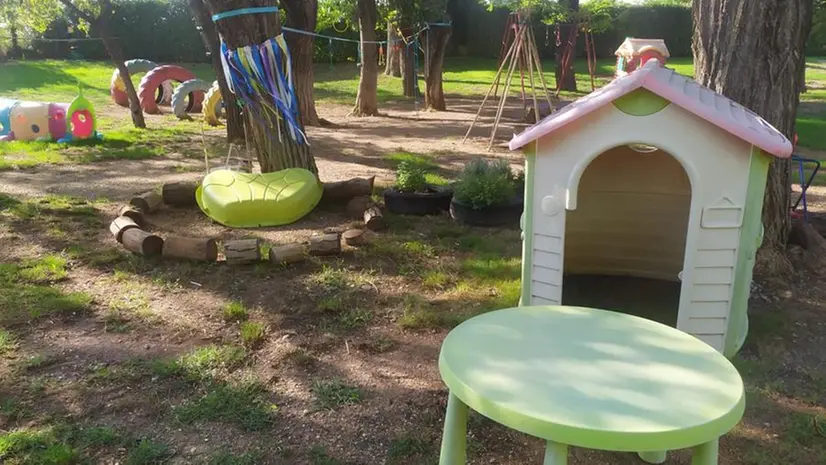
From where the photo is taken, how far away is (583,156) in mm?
2990

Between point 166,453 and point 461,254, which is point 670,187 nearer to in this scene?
point 461,254

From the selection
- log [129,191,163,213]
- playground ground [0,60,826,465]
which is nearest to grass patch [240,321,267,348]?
playground ground [0,60,826,465]

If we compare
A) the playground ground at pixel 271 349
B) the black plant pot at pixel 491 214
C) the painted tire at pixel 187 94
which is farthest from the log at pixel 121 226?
the painted tire at pixel 187 94

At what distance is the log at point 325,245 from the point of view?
4562mm

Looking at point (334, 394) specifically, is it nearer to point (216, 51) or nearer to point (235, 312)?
point (235, 312)

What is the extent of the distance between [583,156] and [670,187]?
1189mm

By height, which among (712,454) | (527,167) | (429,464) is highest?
(527,167)

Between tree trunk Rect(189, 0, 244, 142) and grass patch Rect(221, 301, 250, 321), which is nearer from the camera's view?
grass patch Rect(221, 301, 250, 321)

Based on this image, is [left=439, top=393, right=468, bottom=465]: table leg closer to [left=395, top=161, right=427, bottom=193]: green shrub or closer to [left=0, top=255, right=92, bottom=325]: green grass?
[left=0, top=255, right=92, bottom=325]: green grass

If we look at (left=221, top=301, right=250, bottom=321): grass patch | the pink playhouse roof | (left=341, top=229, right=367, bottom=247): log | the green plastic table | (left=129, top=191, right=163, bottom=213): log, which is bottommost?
(left=221, top=301, right=250, bottom=321): grass patch

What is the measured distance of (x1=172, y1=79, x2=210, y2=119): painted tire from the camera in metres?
12.8

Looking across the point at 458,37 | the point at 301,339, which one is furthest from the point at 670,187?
the point at 458,37

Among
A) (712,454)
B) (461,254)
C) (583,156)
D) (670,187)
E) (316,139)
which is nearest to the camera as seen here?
(712,454)

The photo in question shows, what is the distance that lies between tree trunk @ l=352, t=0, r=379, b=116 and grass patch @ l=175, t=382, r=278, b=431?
9.99 m
